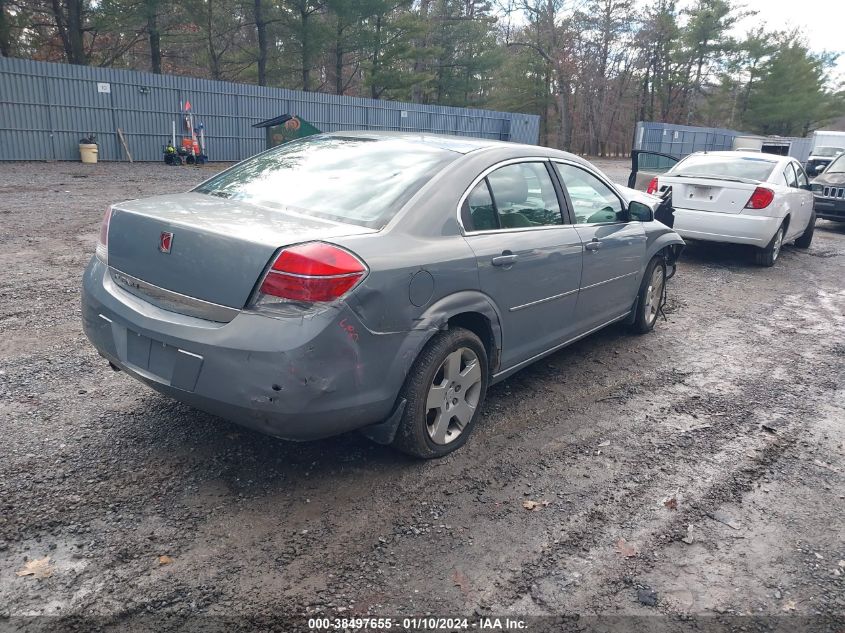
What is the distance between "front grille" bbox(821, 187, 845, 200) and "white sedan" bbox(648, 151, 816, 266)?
4266 mm

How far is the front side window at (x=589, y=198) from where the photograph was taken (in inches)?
183

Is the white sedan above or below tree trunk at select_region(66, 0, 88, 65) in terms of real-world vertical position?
below

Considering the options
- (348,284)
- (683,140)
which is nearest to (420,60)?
(683,140)

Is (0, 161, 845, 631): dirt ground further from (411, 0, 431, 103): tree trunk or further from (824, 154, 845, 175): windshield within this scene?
(411, 0, 431, 103): tree trunk

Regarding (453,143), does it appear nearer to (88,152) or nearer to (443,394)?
(443,394)

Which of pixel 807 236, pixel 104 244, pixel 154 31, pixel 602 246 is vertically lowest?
pixel 807 236

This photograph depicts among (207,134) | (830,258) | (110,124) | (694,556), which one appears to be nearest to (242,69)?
(207,134)

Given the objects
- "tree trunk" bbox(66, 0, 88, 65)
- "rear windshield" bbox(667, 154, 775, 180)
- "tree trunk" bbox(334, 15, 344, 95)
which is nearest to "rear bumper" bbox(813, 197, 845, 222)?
"rear windshield" bbox(667, 154, 775, 180)

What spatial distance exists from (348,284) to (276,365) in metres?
0.46

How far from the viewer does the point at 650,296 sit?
19.4 feet

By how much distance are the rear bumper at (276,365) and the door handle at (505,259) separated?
746 millimetres

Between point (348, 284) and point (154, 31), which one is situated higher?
point (154, 31)

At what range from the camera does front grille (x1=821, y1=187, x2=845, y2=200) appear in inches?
528

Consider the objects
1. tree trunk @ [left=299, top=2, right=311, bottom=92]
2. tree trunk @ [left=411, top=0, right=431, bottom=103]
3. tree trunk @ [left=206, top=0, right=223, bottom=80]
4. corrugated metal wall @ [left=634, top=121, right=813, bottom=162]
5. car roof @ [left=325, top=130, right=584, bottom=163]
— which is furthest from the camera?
corrugated metal wall @ [left=634, top=121, right=813, bottom=162]
